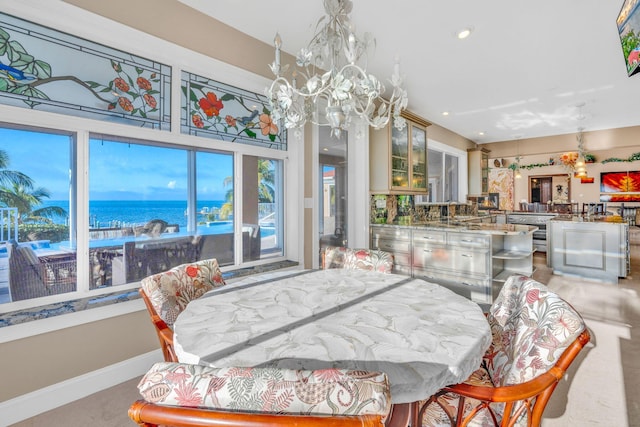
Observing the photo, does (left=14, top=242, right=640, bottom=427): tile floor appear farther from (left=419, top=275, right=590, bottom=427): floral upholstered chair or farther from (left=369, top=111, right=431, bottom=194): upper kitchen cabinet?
(left=369, top=111, right=431, bottom=194): upper kitchen cabinet

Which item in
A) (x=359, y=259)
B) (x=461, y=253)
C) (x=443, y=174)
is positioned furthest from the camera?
(x=443, y=174)

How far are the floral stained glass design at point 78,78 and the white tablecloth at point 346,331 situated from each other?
5.05 ft

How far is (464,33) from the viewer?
2.78m

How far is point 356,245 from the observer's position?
13.6 ft

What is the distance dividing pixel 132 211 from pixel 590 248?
20.7 feet

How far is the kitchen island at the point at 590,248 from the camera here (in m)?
4.66

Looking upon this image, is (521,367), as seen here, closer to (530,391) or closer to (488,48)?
(530,391)

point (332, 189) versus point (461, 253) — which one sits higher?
point (332, 189)

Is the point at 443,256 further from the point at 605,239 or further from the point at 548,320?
the point at 605,239

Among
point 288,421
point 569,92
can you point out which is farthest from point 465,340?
point 569,92

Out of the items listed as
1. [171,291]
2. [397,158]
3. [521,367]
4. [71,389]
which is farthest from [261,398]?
[397,158]

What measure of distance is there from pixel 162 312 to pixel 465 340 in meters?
1.39

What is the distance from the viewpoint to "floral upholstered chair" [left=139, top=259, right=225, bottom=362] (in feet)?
4.94

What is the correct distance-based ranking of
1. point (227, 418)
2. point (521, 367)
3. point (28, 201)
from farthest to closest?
point (28, 201) → point (521, 367) → point (227, 418)
